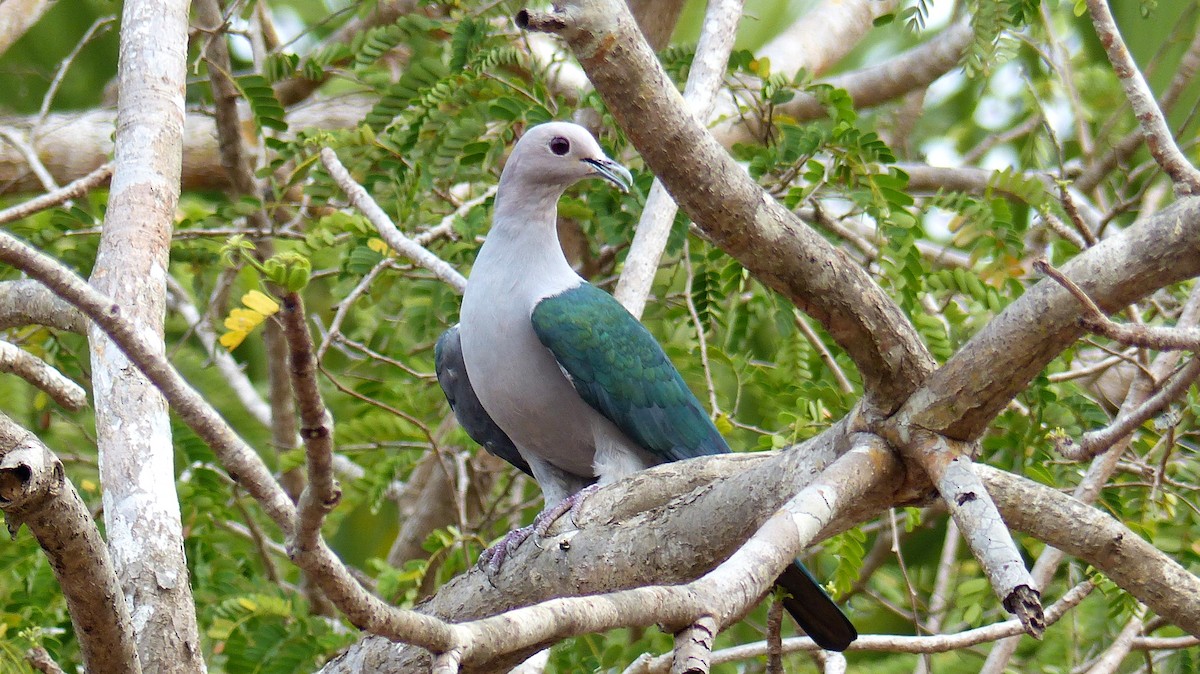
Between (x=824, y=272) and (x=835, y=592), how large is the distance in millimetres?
1546

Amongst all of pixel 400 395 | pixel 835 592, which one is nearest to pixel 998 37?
pixel 835 592

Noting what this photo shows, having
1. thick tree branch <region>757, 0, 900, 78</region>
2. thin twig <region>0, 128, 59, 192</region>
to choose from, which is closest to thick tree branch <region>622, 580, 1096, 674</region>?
thin twig <region>0, 128, 59, 192</region>

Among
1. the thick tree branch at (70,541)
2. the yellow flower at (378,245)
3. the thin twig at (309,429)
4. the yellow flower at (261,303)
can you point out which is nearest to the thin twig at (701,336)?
the yellow flower at (378,245)

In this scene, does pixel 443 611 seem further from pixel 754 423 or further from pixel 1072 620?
pixel 754 423

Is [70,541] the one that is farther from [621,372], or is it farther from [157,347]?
[621,372]

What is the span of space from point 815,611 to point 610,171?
1.34 meters

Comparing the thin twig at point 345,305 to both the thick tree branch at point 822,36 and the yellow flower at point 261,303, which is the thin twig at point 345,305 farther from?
the thick tree branch at point 822,36

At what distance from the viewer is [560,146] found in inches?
137

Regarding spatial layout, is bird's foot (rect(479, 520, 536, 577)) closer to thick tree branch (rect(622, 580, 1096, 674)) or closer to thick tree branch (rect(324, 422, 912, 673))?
thick tree branch (rect(324, 422, 912, 673))

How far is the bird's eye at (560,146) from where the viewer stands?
346cm

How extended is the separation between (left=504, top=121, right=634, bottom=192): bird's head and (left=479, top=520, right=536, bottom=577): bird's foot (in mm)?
1003

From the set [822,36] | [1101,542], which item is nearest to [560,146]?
[1101,542]

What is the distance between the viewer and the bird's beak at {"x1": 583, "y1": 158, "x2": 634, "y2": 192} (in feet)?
11.3

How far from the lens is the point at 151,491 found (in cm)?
257
